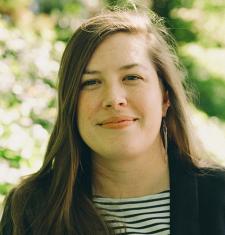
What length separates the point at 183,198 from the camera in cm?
215

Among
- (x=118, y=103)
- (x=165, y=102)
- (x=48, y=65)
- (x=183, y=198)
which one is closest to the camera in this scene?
(x=118, y=103)

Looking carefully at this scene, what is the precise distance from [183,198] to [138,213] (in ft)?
0.58

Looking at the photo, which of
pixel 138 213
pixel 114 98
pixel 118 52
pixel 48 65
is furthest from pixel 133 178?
pixel 48 65

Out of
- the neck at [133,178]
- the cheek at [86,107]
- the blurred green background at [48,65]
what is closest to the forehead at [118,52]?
the cheek at [86,107]

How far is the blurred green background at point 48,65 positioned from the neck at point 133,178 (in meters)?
0.37

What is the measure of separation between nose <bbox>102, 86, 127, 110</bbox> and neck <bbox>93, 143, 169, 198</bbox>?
26 centimetres

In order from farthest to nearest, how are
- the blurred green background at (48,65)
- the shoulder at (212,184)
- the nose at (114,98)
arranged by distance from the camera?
1. the blurred green background at (48,65)
2. the shoulder at (212,184)
3. the nose at (114,98)

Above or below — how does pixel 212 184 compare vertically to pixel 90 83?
below

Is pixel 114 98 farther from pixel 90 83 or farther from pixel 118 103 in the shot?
pixel 90 83

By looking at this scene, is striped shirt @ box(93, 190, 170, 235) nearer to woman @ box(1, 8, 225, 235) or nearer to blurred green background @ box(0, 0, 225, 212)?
woman @ box(1, 8, 225, 235)

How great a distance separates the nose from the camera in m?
2.04

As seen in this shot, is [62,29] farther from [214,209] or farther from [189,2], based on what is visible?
[214,209]

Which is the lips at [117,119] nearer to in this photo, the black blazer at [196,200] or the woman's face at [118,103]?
the woman's face at [118,103]

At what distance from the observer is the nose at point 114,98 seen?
2.04 meters
